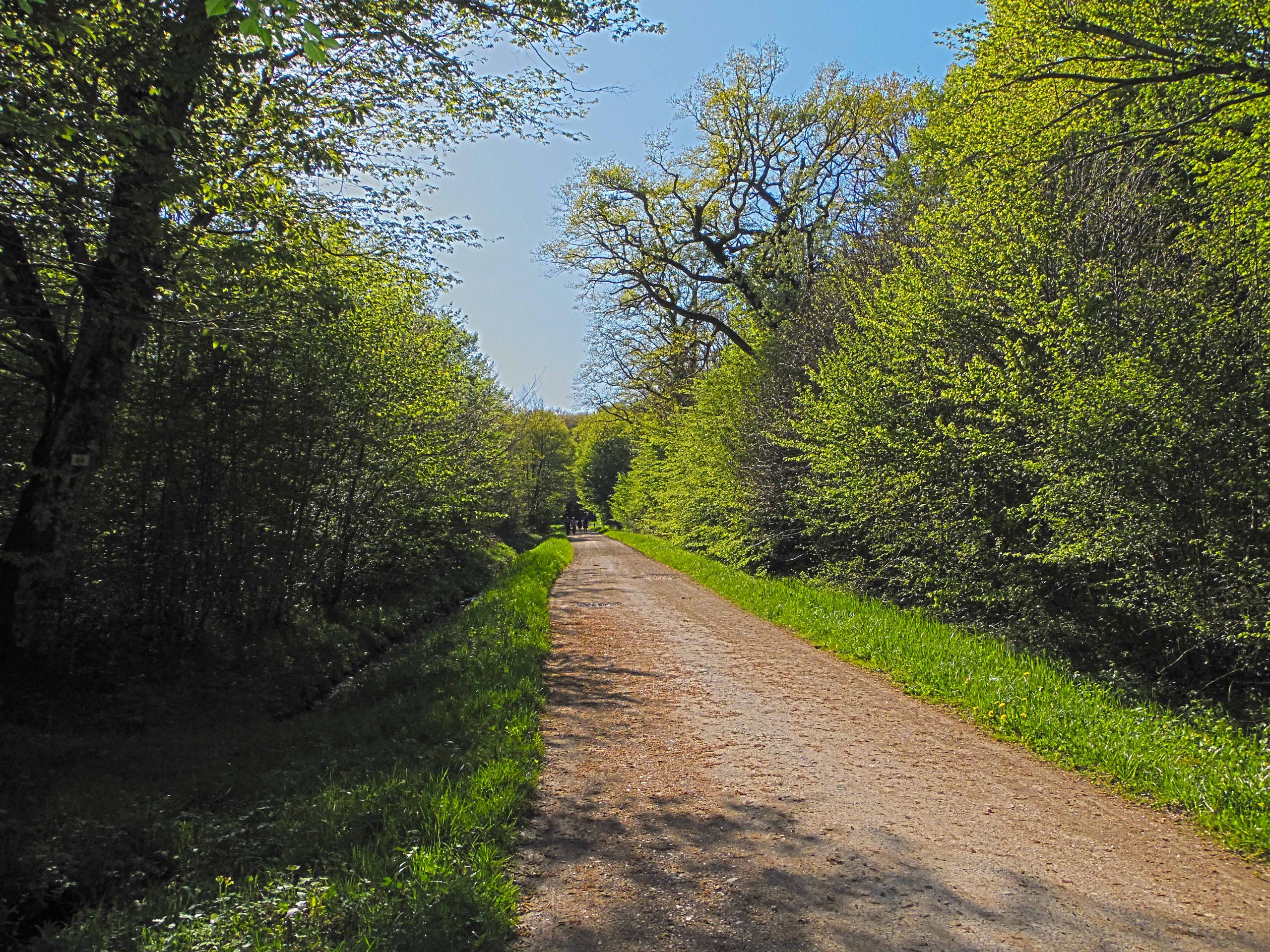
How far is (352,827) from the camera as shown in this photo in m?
4.61

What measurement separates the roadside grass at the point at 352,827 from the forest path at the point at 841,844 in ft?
1.04

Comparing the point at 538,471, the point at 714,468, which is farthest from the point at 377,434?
the point at 538,471

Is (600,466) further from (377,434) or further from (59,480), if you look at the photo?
(59,480)

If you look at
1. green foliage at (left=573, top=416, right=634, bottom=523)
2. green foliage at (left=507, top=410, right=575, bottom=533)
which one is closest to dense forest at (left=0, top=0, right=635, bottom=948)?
green foliage at (left=507, top=410, right=575, bottom=533)

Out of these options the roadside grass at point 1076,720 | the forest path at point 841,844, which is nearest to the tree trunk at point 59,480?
the forest path at point 841,844

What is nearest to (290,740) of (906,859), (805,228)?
(906,859)

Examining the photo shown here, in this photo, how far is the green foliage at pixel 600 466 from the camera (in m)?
64.6

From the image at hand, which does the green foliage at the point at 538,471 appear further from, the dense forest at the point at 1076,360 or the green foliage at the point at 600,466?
the dense forest at the point at 1076,360

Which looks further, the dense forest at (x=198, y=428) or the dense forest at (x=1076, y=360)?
the dense forest at (x=1076, y=360)

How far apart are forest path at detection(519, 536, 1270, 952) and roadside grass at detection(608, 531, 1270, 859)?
9.5 inches

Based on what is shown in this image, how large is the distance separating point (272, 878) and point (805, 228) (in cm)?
2090

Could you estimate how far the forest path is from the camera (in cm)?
337

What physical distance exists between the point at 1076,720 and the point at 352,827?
18.3 feet

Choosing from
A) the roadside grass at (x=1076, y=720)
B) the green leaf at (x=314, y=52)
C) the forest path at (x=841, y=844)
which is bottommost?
the forest path at (x=841, y=844)
